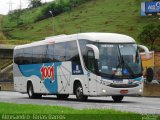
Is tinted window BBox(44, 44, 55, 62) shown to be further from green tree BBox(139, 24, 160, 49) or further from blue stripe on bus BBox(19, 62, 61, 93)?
green tree BBox(139, 24, 160, 49)

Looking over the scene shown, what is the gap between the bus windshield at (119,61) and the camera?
2881 centimetres

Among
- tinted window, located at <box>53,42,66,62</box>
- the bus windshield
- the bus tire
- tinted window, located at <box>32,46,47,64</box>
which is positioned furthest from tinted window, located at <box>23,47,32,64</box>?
the bus windshield

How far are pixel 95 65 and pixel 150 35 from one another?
7097 centimetres

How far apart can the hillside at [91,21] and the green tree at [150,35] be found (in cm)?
2382

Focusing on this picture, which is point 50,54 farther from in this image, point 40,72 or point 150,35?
point 150,35

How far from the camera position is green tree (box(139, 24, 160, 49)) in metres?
95.8

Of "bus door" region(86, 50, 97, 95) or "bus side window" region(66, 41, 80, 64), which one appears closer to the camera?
"bus door" region(86, 50, 97, 95)

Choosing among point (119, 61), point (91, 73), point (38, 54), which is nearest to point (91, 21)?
point (38, 54)

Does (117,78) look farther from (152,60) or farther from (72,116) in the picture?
(152,60)

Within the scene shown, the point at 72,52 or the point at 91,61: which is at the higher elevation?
the point at 72,52

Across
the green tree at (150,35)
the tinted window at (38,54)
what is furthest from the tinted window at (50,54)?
the green tree at (150,35)

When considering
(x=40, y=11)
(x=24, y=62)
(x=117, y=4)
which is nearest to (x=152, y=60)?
(x=24, y=62)

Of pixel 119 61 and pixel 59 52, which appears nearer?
pixel 119 61

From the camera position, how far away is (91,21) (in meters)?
147
